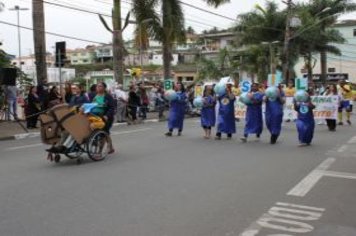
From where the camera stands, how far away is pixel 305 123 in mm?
14742

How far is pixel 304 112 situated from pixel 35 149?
6449mm

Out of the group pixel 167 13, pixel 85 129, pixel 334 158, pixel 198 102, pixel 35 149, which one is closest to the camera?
pixel 85 129

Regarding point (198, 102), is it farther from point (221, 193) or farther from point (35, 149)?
point (221, 193)

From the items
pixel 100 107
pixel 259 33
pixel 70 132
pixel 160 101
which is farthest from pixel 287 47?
pixel 70 132

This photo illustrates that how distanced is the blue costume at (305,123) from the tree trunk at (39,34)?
39.3ft

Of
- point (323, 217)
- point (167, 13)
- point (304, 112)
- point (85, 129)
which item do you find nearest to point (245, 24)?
point (167, 13)

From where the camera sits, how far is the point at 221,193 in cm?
834

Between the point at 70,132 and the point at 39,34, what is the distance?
13375 mm

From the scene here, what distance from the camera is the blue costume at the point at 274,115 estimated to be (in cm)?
1528

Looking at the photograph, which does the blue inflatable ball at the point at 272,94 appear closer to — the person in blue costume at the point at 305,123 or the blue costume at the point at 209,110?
the person in blue costume at the point at 305,123

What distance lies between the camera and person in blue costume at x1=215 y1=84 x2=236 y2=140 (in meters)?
16.5

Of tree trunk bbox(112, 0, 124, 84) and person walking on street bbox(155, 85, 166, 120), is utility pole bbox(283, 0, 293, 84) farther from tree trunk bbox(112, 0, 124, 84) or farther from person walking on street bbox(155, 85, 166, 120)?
tree trunk bbox(112, 0, 124, 84)

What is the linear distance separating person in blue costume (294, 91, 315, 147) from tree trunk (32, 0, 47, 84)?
39.3 ft

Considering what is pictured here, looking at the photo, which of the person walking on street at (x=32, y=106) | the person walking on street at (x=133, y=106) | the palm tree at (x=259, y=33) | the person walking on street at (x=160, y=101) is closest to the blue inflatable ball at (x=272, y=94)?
the person walking on street at (x=32, y=106)
